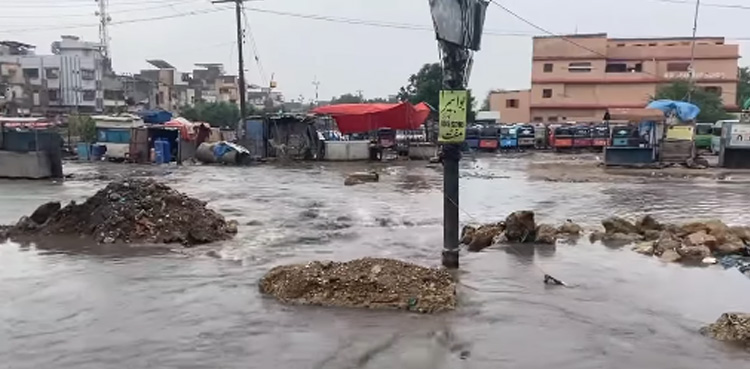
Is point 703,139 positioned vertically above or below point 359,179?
above

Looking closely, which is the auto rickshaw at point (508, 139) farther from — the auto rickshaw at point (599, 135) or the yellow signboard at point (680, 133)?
the yellow signboard at point (680, 133)

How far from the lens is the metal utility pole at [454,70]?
795 centimetres

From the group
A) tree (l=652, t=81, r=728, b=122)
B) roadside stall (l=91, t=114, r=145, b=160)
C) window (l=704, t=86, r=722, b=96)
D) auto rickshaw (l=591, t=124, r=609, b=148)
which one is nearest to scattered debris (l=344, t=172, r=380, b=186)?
roadside stall (l=91, t=114, r=145, b=160)

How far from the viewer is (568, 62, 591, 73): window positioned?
6316 cm

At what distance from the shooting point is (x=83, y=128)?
3956cm

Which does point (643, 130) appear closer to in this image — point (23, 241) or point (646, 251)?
point (646, 251)

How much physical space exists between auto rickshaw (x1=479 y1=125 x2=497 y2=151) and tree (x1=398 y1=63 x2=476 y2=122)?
842 centimetres

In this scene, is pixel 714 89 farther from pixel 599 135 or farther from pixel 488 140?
pixel 488 140

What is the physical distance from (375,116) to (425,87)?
19914mm

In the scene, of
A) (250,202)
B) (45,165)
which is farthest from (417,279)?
(45,165)

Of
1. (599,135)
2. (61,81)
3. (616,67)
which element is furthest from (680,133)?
(61,81)

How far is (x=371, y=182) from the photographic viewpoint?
2136 centimetres

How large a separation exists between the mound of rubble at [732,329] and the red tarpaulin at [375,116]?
86.9 ft

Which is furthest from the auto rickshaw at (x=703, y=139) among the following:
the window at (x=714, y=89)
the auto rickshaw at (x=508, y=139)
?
the window at (x=714, y=89)
